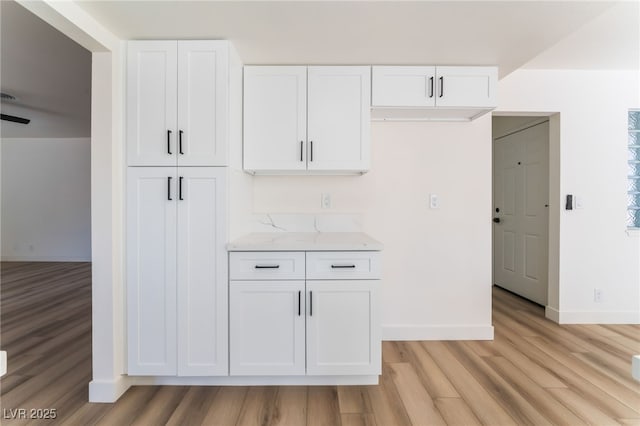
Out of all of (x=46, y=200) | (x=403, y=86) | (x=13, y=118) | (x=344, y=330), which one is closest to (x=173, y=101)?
(x=403, y=86)

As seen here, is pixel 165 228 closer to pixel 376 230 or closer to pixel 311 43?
pixel 311 43

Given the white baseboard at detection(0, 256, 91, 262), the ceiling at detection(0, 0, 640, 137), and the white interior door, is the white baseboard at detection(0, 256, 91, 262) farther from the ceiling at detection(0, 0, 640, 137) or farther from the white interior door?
the white interior door

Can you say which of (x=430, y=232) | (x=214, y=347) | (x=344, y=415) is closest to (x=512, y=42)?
(x=430, y=232)

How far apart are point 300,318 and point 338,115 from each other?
1.43 meters

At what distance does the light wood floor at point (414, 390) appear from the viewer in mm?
1809

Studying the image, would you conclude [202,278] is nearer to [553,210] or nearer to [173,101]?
[173,101]

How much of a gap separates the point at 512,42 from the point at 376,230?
63.9 inches

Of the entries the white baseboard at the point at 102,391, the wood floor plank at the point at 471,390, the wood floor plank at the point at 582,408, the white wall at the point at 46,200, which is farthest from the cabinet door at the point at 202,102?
the white wall at the point at 46,200

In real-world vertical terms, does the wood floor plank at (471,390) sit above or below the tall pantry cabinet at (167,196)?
below

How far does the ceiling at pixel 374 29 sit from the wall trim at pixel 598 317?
91.7 inches

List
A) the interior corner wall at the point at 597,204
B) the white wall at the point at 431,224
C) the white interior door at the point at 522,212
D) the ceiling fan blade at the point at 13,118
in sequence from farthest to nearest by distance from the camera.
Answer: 1. the ceiling fan blade at the point at 13,118
2. the white interior door at the point at 522,212
3. the interior corner wall at the point at 597,204
4. the white wall at the point at 431,224

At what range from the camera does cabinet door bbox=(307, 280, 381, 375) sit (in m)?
2.05

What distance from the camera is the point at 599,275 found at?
3168 millimetres

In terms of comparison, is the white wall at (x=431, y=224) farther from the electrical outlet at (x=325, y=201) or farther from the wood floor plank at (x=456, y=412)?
the wood floor plank at (x=456, y=412)
